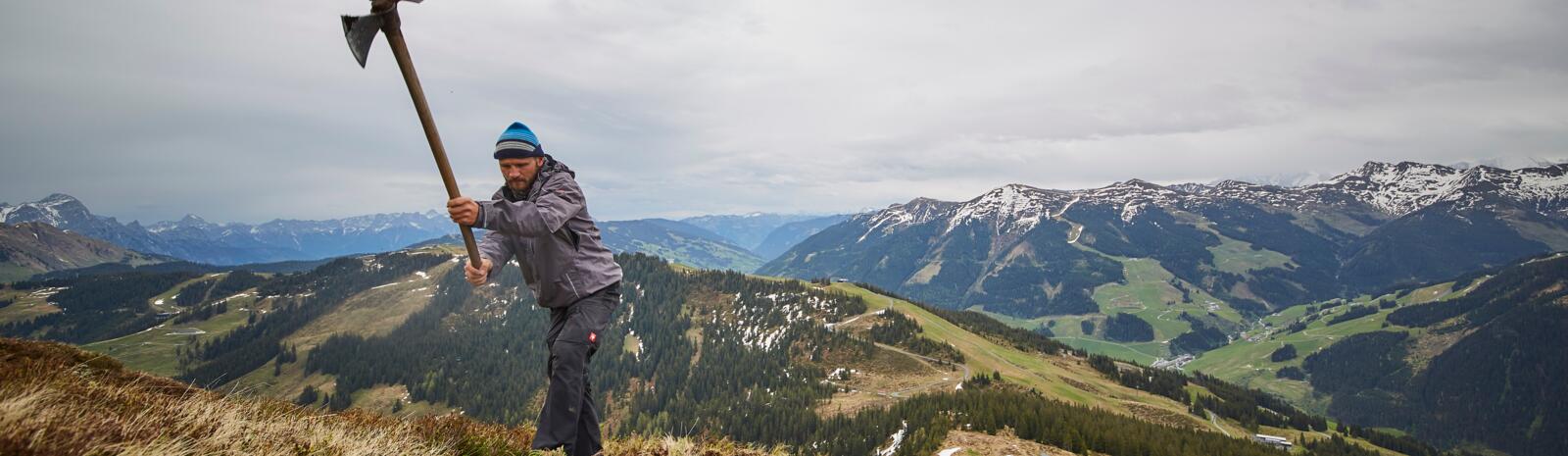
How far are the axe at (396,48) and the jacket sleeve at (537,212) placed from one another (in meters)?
0.59

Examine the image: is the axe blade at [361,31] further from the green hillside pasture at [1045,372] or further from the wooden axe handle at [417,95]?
the green hillside pasture at [1045,372]

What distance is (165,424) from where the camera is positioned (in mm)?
4758

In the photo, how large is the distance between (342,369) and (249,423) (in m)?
229

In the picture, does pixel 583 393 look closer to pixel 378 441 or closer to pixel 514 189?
pixel 378 441

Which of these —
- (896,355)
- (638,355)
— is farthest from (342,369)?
(896,355)

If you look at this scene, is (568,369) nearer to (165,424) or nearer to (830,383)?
(165,424)

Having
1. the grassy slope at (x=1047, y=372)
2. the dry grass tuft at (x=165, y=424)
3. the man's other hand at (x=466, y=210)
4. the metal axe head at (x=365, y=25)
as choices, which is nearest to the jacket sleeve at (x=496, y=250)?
the man's other hand at (x=466, y=210)

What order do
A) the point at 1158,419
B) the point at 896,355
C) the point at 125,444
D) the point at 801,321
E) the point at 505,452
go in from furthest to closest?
the point at 801,321
the point at 896,355
the point at 1158,419
the point at 505,452
the point at 125,444

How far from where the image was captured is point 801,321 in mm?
164375

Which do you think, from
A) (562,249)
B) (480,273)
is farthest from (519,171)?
(480,273)

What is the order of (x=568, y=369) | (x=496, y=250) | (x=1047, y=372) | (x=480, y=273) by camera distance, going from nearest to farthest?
1. (x=568, y=369)
2. (x=480, y=273)
3. (x=496, y=250)
4. (x=1047, y=372)

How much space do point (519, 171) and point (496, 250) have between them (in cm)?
146

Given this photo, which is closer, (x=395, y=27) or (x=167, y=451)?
(x=167, y=451)

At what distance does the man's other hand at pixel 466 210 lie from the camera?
5.40 m
